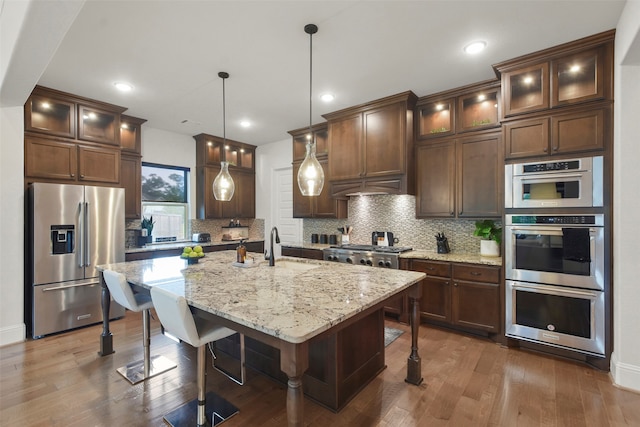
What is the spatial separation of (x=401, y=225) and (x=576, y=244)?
6.69ft

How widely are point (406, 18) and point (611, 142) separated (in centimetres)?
204

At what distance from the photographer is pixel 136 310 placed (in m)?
2.43

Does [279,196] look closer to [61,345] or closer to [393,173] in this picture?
[393,173]

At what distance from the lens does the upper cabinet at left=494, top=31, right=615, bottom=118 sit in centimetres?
255

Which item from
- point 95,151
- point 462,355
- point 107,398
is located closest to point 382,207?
point 462,355

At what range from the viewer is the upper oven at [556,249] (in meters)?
2.56

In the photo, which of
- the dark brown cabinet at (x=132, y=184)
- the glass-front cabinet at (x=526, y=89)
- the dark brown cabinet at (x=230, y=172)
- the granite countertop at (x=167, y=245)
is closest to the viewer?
the glass-front cabinet at (x=526, y=89)

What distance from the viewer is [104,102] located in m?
3.90

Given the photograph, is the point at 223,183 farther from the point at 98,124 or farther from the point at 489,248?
the point at 489,248

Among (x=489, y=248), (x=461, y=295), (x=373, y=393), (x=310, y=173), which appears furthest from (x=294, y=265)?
(x=489, y=248)

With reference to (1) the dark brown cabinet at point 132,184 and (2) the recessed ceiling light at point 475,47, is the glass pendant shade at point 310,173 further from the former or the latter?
(1) the dark brown cabinet at point 132,184

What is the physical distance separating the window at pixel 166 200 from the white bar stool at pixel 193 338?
3.64m

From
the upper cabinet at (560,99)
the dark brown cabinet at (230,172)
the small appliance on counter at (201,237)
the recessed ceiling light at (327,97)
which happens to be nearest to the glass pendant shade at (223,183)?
the recessed ceiling light at (327,97)

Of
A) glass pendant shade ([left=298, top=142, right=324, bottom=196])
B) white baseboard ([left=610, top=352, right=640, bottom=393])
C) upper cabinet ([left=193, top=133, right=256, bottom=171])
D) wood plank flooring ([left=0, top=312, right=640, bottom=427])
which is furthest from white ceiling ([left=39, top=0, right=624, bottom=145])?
wood plank flooring ([left=0, top=312, right=640, bottom=427])
